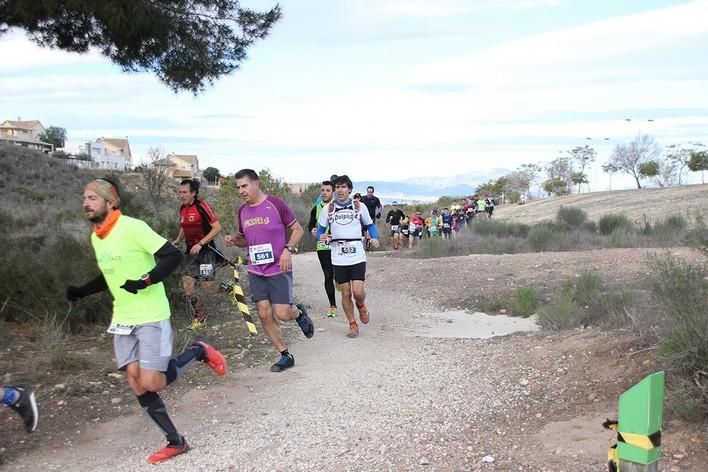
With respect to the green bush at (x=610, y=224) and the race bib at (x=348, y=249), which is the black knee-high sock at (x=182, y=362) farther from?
the green bush at (x=610, y=224)

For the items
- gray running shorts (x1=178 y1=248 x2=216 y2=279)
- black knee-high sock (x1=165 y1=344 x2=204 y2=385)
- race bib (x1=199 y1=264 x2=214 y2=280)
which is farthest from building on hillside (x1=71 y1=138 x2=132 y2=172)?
black knee-high sock (x1=165 y1=344 x2=204 y2=385)

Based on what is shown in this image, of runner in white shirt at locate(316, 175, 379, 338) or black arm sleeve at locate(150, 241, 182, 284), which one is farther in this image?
runner in white shirt at locate(316, 175, 379, 338)

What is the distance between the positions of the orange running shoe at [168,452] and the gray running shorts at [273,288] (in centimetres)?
221

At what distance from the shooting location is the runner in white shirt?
8.69 m

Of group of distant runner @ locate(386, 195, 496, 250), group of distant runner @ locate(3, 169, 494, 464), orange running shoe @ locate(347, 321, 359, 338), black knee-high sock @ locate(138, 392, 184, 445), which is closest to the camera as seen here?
group of distant runner @ locate(3, 169, 494, 464)

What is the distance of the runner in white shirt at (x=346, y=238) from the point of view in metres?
8.69

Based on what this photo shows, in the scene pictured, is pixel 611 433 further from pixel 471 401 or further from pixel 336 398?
pixel 336 398

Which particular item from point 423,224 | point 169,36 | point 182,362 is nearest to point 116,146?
point 423,224

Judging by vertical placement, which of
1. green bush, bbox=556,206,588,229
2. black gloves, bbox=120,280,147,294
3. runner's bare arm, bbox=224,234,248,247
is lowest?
green bush, bbox=556,206,588,229

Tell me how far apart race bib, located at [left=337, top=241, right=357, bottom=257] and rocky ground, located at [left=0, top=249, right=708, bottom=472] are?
1.06 metres

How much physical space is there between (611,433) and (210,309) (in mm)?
6125

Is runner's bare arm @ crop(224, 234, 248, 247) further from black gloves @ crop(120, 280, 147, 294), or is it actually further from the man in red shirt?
black gloves @ crop(120, 280, 147, 294)

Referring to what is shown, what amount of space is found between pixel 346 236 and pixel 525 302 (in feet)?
11.6

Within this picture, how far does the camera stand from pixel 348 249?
8.70 metres
